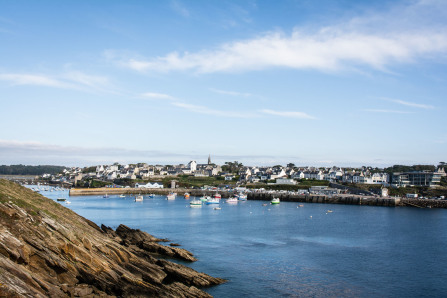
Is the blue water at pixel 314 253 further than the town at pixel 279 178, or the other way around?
the town at pixel 279 178

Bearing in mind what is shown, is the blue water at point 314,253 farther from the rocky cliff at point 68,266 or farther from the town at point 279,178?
the town at point 279,178

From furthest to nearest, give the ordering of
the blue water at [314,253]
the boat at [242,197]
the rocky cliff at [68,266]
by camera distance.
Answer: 1. the boat at [242,197]
2. the blue water at [314,253]
3. the rocky cliff at [68,266]

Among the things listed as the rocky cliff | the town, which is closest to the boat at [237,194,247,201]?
the town

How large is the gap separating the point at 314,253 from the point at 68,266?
22042 millimetres

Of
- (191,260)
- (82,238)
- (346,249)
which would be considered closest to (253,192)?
(346,249)

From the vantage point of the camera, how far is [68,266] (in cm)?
1953

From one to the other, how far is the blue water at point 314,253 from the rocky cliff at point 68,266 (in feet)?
10.8

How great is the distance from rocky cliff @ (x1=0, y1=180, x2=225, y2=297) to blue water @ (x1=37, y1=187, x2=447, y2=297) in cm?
331

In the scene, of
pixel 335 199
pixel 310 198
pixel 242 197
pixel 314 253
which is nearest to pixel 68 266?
pixel 314 253

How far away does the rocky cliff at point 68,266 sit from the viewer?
16.5 m

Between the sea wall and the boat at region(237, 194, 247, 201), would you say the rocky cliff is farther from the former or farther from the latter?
the boat at region(237, 194, 247, 201)

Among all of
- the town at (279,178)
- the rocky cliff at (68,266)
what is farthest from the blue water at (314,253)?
the town at (279,178)

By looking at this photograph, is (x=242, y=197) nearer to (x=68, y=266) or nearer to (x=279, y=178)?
(x=279, y=178)

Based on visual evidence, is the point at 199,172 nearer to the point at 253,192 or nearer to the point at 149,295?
the point at 253,192
